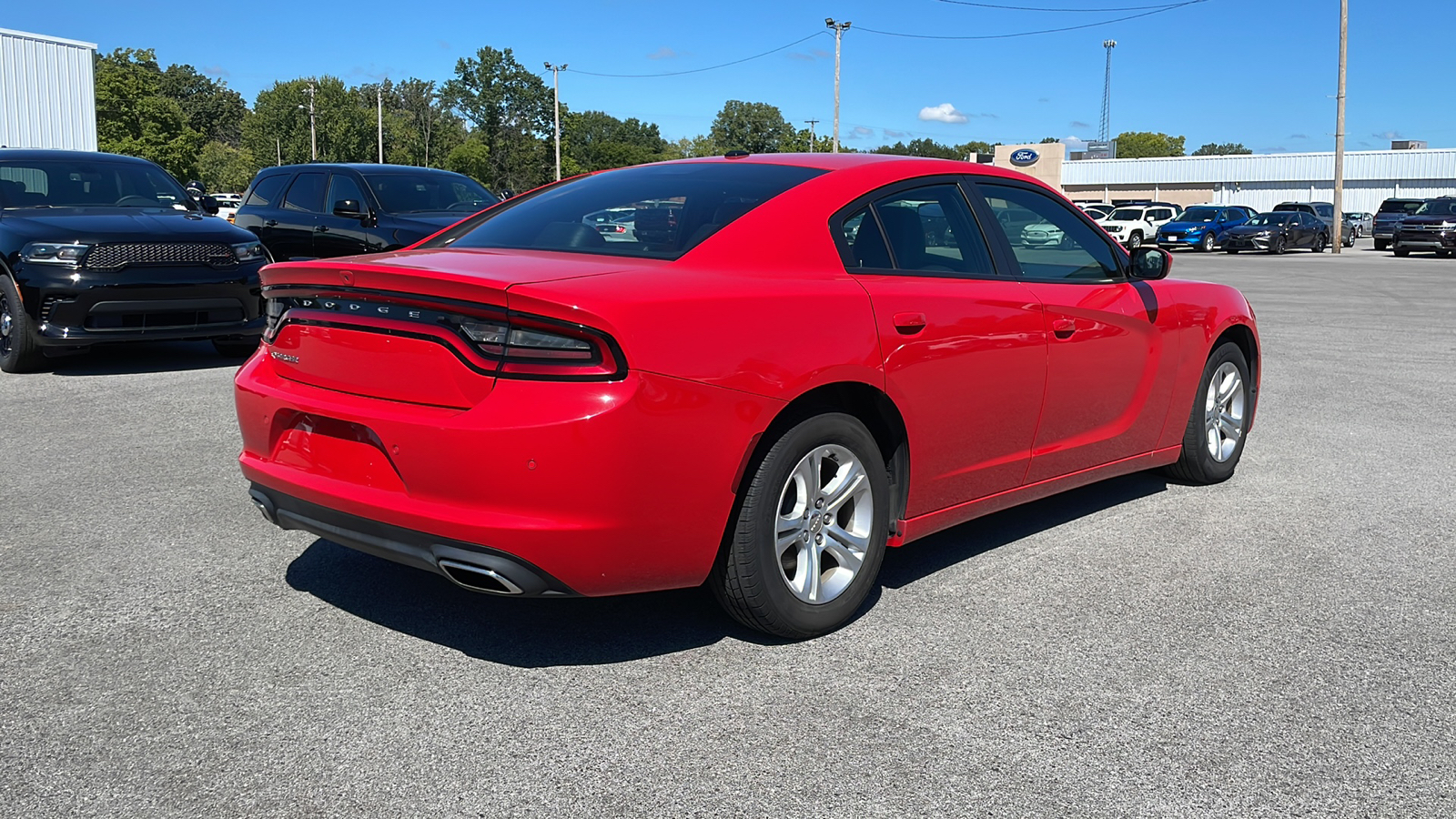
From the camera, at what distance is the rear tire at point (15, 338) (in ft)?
29.4

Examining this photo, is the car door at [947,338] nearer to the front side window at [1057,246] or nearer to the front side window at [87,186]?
the front side window at [1057,246]

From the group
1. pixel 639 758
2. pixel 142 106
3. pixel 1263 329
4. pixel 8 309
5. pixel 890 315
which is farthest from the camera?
pixel 142 106

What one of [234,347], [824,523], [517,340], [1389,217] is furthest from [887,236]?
[1389,217]

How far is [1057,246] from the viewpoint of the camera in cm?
500

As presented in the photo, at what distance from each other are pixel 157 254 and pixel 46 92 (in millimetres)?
28734

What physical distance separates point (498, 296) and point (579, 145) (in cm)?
15787

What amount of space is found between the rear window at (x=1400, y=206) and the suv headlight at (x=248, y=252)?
43.2m

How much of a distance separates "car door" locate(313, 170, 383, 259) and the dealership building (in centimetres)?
6597

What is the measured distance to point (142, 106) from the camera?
3585 inches

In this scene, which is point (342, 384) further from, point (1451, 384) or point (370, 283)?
point (1451, 384)

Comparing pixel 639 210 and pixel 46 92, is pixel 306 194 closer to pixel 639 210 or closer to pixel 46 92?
pixel 639 210

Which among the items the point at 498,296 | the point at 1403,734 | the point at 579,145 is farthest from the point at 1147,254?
the point at 579,145

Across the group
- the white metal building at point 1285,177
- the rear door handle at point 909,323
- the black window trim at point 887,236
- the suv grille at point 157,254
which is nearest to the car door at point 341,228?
the suv grille at point 157,254

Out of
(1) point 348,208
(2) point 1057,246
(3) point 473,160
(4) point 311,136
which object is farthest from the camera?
(3) point 473,160
